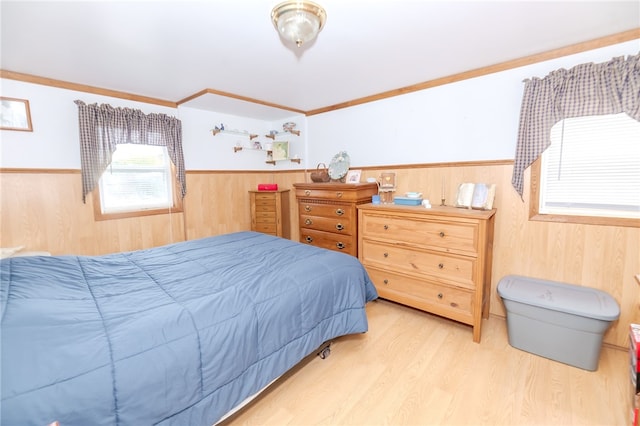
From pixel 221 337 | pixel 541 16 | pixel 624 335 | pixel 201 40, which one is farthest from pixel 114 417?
pixel 624 335

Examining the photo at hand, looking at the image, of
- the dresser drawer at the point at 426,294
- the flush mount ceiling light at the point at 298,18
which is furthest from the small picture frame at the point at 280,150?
the flush mount ceiling light at the point at 298,18

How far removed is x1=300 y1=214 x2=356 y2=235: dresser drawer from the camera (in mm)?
2887

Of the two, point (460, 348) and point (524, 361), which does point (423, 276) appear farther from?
point (524, 361)

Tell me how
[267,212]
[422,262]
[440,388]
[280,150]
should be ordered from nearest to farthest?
[440,388]
[422,262]
[267,212]
[280,150]

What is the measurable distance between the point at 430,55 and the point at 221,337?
8.05ft

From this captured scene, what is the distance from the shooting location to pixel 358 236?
2834 millimetres

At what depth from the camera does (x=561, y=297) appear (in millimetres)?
1948

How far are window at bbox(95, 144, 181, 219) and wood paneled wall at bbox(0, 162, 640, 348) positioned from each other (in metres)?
0.13

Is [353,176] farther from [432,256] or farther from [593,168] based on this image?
[593,168]

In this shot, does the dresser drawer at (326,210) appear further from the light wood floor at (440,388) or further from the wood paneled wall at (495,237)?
the light wood floor at (440,388)

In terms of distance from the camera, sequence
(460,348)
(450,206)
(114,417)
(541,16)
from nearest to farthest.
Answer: (114,417) → (541,16) → (460,348) → (450,206)

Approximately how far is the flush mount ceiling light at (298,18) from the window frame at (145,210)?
2.45 metres

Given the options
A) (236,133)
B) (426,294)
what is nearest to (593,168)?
(426,294)

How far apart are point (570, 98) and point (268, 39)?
2.24 meters
